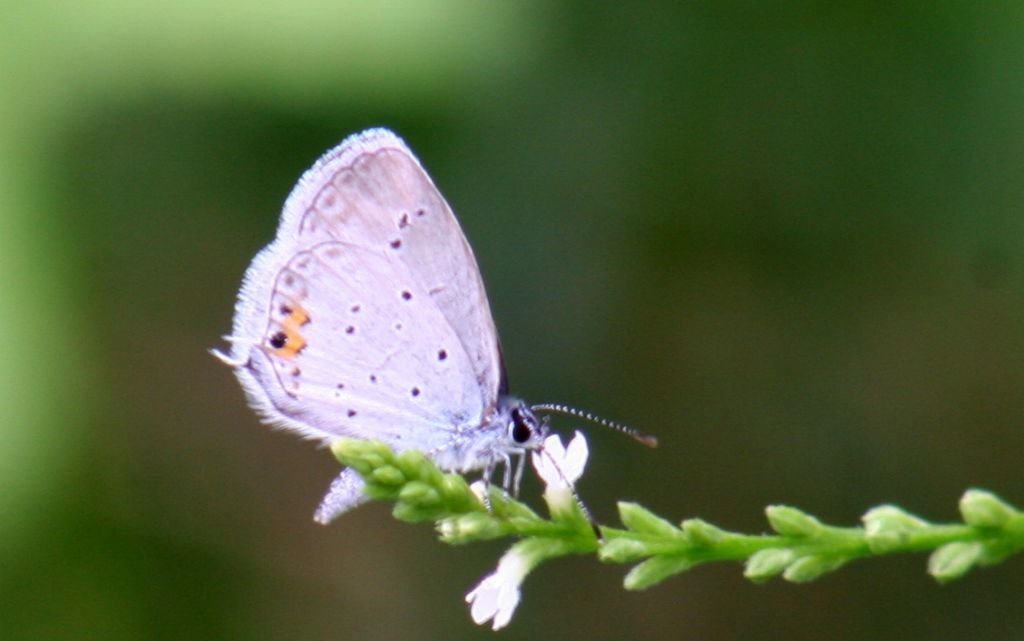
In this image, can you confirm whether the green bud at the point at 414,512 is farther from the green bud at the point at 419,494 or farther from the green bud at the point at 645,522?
the green bud at the point at 645,522

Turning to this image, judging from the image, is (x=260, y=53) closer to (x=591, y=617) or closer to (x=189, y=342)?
(x=189, y=342)

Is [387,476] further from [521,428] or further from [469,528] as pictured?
[521,428]

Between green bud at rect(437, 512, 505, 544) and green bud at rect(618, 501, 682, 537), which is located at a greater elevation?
green bud at rect(618, 501, 682, 537)

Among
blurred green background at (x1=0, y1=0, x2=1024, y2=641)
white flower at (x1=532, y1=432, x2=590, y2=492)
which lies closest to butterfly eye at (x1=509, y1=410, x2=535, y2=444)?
white flower at (x1=532, y1=432, x2=590, y2=492)

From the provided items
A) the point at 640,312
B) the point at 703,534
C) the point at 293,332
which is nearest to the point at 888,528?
the point at 703,534

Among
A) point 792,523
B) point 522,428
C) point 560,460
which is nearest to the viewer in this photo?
point 792,523

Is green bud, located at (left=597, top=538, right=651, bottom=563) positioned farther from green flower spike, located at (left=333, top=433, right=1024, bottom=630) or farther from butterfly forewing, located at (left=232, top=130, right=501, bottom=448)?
butterfly forewing, located at (left=232, top=130, right=501, bottom=448)
